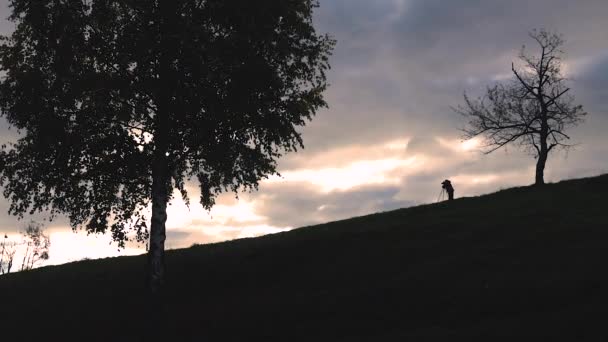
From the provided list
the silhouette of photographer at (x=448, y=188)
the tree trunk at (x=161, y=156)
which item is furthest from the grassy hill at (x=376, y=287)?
the silhouette of photographer at (x=448, y=188)

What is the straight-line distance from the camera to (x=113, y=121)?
28594mm

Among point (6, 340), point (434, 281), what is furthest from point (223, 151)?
point (6, 340)

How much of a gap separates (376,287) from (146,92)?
1379cm

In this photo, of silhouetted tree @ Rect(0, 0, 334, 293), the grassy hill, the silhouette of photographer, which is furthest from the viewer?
the silhouette of photographer

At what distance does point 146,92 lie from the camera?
93.9 feet

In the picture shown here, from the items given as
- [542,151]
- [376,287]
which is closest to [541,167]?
[542,151]

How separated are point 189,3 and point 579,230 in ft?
71.2

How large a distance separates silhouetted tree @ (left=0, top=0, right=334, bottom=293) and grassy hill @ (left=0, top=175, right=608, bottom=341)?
3.92 m

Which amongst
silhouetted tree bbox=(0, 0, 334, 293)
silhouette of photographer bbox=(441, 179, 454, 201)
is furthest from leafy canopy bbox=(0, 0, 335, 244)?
silhouette of photographer bbox=(441, 179, 454, 201)

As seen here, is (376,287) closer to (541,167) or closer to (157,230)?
(157,230)

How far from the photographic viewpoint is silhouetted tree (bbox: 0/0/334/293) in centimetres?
2800

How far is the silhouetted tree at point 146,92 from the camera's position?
2800 centimetres

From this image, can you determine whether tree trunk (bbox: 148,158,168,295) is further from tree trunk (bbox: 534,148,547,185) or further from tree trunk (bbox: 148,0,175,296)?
tree trunk (bbox: 534,148,547,185)

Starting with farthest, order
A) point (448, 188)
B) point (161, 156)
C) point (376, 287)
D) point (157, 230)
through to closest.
Result: point (448, 188) < point (161, 156) < point (157, 230) < point (376, 287)
